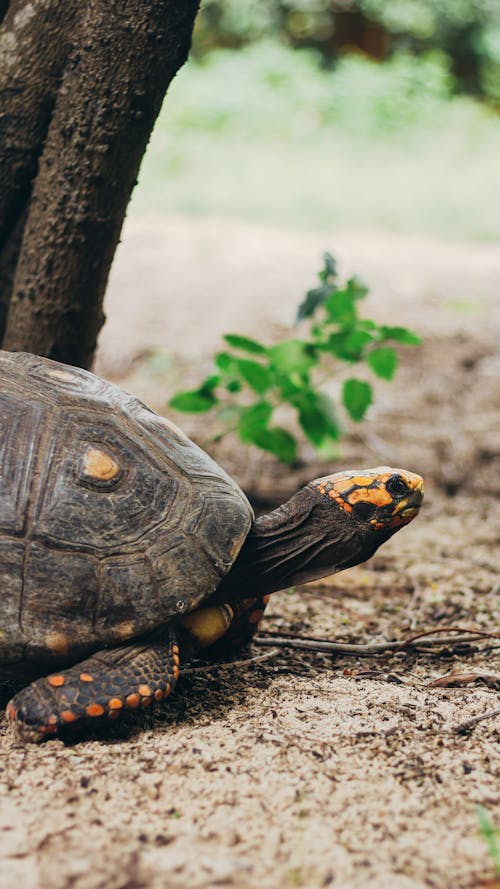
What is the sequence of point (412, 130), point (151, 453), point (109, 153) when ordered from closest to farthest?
point (151, 453), point (109, 153), point (412, 130)

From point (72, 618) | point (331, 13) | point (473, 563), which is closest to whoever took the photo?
point (72, 618)

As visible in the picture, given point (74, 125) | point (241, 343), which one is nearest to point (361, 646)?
point (241, 343)

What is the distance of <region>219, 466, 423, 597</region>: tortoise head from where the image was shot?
2658mm

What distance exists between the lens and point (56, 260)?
9.93 feet

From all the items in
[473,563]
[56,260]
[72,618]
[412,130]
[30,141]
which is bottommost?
[72,618]

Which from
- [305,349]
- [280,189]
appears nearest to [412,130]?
[280,189]

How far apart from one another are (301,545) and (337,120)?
47.5ft

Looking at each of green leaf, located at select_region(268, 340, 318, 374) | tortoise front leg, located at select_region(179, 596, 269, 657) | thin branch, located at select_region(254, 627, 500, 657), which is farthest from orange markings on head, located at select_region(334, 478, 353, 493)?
green leaf, located at select_region(268, 340, 318, 374)

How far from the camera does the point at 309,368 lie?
4.11 meters

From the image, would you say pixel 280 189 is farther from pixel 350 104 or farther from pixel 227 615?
pixel 227 615

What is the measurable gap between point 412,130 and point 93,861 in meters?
15.8

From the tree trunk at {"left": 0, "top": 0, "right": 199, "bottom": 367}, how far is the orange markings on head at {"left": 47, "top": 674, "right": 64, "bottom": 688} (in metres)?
1.41

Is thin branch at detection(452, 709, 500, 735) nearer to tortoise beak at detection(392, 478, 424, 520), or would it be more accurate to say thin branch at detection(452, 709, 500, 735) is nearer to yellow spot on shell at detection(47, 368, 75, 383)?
tortoise beak at detection(392, 478, 424, 520)

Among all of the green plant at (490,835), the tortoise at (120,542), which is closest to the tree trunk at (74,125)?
the tortoise at (120,542)
